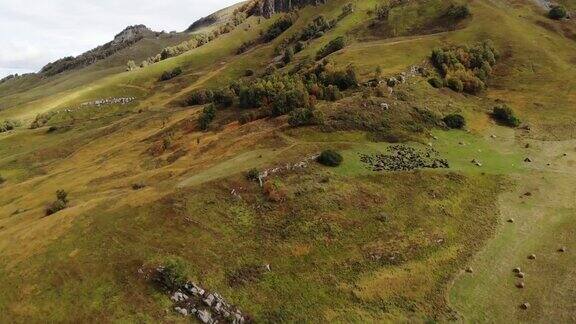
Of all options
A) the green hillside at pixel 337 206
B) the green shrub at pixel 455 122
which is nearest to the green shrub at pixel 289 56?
the green hillside at pixel 337 206

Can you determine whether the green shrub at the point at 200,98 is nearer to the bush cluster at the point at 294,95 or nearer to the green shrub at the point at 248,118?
the bush cluster at the point at 294,95

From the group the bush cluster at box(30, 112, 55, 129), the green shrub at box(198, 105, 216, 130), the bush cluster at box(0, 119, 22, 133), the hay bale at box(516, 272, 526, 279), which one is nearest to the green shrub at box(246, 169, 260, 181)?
the hay bale at box(516, 272, 526, 279)

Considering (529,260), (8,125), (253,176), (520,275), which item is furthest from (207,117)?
(8,125)

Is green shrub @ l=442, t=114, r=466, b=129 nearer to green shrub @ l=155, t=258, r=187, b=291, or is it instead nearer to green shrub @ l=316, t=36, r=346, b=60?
green shrub @ l=155, t=258, r=187, b=291

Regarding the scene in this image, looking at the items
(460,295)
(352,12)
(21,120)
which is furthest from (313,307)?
(21,120)

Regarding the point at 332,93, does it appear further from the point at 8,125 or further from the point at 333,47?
the point at 8,125

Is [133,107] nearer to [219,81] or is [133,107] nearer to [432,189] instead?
[219,81]
